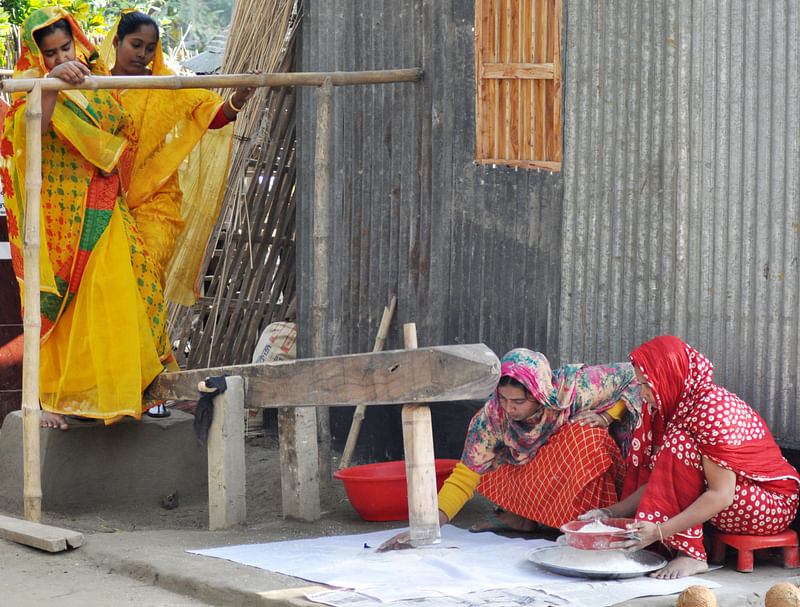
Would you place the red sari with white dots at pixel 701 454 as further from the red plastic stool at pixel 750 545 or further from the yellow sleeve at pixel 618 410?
the yellow sleeve at pixel 618 410

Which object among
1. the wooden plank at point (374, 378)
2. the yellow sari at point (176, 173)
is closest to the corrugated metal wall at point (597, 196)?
the yellow sari at point (176, 173)

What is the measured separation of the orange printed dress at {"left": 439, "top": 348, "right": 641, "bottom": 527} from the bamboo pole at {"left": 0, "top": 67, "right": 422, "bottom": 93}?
1765 millimetres

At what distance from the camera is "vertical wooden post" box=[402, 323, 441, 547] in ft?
11.6

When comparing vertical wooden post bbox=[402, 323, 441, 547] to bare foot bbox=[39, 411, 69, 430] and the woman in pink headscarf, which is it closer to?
the woman in pink headscarf

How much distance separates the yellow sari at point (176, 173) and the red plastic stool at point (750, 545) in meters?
3.14

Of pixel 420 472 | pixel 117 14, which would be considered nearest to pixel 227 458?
pixel 420 472

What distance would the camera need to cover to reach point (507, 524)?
4223 mm

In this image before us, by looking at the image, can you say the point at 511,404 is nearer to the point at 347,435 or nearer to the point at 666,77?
the point at 666,77

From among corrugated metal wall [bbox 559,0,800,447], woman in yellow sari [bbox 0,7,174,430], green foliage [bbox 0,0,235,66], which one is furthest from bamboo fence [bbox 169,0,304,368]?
green foliage [bbox 0,0,235,66]

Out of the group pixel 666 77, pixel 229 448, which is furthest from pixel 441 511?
pixel 666 77

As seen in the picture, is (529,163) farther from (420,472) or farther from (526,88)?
(420,472)

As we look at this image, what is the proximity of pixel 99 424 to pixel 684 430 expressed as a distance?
9.87ft

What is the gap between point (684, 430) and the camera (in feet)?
11.4

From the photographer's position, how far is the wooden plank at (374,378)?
3.39 meters
